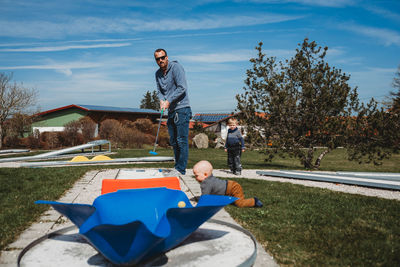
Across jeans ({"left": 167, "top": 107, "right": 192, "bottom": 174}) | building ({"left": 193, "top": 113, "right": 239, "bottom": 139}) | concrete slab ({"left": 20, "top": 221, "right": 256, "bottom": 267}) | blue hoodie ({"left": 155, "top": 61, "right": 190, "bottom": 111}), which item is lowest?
building ({"left": 193, "top": 113, "right": 239, "bottom": 139})

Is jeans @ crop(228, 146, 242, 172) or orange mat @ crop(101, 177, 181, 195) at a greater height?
orange mat @ crop(101, 177, 181, 195)

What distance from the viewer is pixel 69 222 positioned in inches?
149

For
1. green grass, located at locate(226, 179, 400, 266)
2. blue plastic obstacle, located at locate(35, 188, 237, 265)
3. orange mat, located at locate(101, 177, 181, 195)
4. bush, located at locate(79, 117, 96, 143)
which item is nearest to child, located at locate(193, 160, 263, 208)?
green grass, located at locate(226, 179, 400, 266)

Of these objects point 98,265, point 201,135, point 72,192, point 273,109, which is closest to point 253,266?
point 98,265

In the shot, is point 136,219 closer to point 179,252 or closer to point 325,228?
point 179,252

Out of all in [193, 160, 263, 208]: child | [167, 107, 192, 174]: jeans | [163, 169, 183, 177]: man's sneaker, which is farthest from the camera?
[163, 169, 183, 177]: man's sneaker

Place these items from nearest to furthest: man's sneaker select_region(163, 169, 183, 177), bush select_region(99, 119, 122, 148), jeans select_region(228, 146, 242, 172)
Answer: man's sneaker select_region(163, 169, 183, 177)
jeans select_region(228, 146, 242, 172)
bush select_region(99, 119, 122, 148)

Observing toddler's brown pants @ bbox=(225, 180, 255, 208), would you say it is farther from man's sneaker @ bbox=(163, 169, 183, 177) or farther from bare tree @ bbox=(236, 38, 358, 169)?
bare tree @ bbox=(236, 38, 358, 169)

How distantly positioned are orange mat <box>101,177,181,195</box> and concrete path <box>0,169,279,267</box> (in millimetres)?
572

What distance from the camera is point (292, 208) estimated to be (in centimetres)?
450

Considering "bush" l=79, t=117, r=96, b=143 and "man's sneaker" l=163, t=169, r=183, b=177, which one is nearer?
"man's sneaker" l=163, t=169, r=183, b=177

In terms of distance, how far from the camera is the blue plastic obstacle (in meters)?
2.15

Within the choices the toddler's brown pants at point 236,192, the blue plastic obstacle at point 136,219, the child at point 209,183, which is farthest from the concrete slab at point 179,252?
the toddler's brown pants at point 236,192

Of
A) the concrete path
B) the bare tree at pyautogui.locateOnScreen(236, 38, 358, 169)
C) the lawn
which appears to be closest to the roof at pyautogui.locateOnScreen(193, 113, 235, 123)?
the bare tree at pyautogui.locateOnScreen(236, 38, 358, 169)
